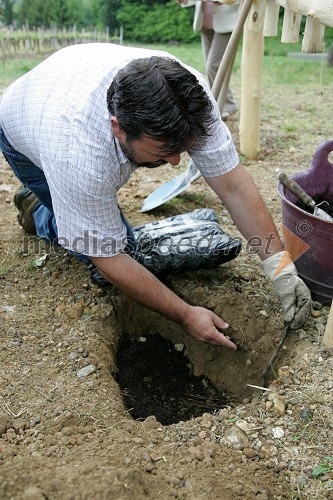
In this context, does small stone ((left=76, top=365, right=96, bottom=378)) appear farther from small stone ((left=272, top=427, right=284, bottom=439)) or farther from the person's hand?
small stone ((left=272, top=427, right=284, bottom=439))

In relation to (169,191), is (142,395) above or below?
below

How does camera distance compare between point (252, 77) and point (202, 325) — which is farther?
point (252, 77)

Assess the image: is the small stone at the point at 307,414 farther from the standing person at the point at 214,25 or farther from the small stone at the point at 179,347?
the standing person at the point at 214,25

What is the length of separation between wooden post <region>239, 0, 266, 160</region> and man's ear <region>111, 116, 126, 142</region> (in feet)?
8.20

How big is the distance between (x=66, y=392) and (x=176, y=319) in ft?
1.80

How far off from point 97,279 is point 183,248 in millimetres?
479

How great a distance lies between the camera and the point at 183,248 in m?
2.89

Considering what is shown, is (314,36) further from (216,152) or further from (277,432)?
(277,432)

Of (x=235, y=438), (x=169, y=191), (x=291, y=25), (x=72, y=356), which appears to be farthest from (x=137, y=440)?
(x=291, y=25)

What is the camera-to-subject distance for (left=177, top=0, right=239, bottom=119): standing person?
5062 millimetres

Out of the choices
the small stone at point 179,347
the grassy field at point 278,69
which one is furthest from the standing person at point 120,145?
→ the grassy field at point 278,69

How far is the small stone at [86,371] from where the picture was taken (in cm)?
230

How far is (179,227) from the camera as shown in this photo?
10.2ft

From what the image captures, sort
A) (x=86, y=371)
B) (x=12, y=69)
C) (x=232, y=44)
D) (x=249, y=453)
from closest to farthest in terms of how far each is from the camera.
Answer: (x=249, y=453) < (x=86, y=371) < (x=232, y=44) < (x=12, y=69)
